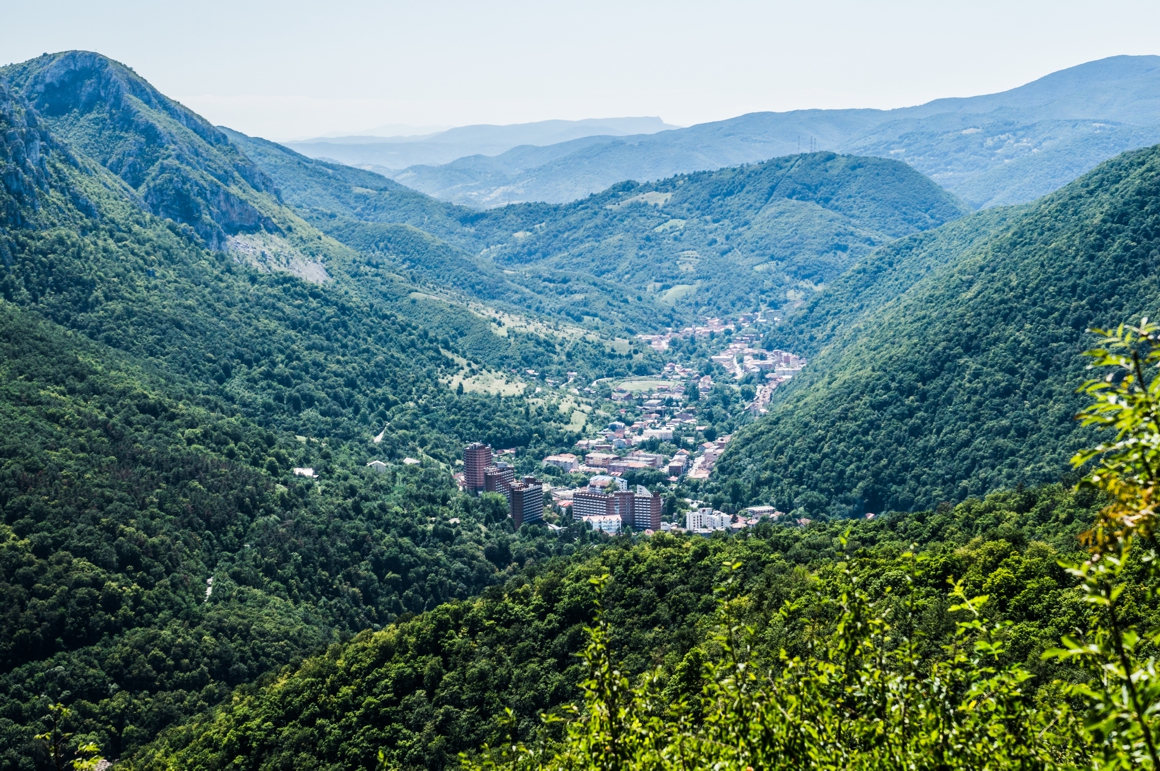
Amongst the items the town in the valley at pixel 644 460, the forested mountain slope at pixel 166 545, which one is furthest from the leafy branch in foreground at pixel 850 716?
the town in the valley at pixel 644 460

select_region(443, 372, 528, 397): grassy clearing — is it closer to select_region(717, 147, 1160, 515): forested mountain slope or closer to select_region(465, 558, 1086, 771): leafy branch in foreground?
select_region(717, 147, 1160, 515): forested mountain slope

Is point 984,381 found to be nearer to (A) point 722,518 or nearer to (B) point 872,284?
(A) point 722,518

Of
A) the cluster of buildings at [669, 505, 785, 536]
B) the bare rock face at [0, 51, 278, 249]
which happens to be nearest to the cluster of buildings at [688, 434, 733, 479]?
the cluster of buildings at [669, 505, 785, 536]

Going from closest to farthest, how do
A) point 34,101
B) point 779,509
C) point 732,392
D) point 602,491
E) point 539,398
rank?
point 779,509
point 602,491
point 539,398
point 732,392
point 34,101

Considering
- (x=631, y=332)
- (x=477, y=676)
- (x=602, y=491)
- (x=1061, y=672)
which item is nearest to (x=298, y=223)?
(x=631, y=332)

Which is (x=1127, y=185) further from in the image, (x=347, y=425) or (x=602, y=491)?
(x=347, y=425)

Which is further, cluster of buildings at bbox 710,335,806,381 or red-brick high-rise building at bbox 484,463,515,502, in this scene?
cluster of buildings at bbox 710,335,806,381
